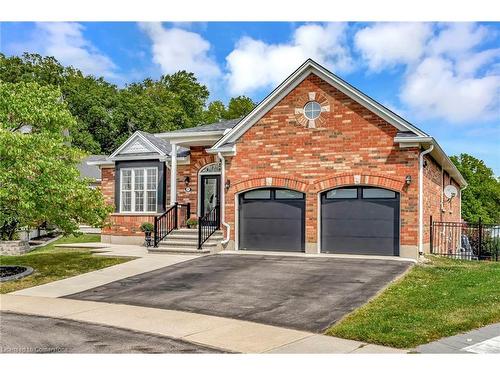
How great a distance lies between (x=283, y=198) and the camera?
57.7ft

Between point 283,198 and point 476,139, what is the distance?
6210 millimetres

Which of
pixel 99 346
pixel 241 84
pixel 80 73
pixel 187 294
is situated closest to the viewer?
pixel 99 346

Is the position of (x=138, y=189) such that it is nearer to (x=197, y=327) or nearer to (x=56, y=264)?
(x=56, y=264)

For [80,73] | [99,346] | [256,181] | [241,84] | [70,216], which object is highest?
[80,73]

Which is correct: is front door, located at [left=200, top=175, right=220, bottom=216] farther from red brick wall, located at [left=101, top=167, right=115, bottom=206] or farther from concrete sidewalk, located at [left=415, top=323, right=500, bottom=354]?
concrete sidewalk, located at [left=415, top=323, right=500, bottom=354]

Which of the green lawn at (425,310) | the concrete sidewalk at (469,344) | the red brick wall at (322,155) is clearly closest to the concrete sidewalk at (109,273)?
the red brick wall at (322,155)

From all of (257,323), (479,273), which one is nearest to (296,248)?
(479,273)

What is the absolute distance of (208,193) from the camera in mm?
20750

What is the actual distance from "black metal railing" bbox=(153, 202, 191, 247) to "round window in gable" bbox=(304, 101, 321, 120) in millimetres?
6216

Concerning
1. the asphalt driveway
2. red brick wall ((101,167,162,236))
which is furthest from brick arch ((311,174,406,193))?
red brick wall ((101,167,162,236))

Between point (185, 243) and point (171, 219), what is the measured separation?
7.79ft

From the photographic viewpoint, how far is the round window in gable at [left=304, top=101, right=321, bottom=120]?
1694cm

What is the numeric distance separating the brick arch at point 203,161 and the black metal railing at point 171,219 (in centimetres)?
152

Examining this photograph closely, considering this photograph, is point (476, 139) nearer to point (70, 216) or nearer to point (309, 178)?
point (309, 178)
